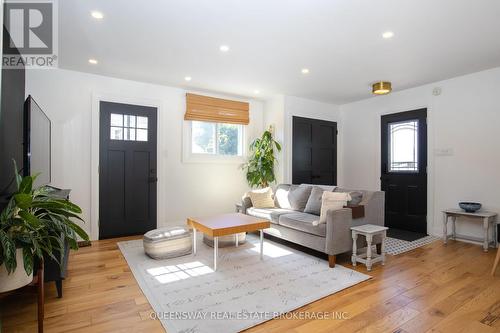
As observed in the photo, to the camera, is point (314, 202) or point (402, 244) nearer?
point (314, 202)

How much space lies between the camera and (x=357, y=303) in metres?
2.17

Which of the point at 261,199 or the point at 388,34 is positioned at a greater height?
the point at 388,34

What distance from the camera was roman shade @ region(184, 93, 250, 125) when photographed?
15.3 ft

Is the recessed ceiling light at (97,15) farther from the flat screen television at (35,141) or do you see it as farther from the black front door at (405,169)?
the black front door at (405,169)

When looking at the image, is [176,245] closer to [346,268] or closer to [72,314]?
[72,314]

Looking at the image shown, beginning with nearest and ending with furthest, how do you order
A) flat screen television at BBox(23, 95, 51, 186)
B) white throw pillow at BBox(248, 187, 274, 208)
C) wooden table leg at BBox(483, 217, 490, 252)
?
1. flat screen television at BBox(23, 95, 51, 186)
2. wooden table leg at BBox(483, 217, 490, 252)
3. white throw pillow at BBox(248, 187, 274, 208)

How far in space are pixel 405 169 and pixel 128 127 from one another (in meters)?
4.70

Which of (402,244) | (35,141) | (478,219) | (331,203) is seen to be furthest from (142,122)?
(478,219)

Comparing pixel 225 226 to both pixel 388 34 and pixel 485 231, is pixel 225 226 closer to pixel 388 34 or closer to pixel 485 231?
pixel 388 34

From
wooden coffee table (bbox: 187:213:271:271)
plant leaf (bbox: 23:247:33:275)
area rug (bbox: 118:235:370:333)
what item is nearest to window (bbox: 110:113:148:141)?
area rug (bbox: 118:235:370:333)

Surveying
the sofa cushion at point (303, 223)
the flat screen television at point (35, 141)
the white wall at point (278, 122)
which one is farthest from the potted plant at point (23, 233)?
the white wall at point (278, 122)

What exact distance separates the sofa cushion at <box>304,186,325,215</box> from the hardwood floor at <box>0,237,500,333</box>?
30.4 inches

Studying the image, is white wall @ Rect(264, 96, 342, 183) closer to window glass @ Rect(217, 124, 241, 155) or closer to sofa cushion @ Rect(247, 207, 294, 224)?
window glass @ Rect(217, 124, 241, 155)

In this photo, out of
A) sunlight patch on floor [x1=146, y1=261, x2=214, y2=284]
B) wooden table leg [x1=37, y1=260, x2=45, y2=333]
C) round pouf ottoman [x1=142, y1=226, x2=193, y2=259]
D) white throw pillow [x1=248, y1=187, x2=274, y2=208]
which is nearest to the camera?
wooden table leg [x1=37, y1=260, x2=45, y2=333]
